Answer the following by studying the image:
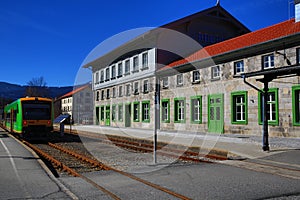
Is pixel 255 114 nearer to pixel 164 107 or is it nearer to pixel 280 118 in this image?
pixel 280 118

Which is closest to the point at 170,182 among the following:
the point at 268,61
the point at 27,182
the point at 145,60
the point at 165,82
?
the point at 27,182

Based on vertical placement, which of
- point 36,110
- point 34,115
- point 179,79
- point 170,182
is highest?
point 179,79

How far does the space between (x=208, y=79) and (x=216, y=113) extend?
8.62ft

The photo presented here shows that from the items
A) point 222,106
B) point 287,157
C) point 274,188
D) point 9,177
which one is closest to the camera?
point 274,188

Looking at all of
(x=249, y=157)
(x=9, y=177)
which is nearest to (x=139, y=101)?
(x=249, y=157)

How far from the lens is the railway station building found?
16.9m

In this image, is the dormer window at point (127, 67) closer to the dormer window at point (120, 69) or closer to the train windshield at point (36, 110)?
the dormer window at point (120, 69)

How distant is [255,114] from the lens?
18.7 m

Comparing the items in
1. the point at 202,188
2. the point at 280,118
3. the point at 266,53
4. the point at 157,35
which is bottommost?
the point at 202,188

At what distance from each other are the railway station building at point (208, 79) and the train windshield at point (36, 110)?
10982 mm

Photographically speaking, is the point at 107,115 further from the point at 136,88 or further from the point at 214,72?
the point at 214,72

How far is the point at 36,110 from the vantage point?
18719 mm

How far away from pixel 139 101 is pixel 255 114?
15.8 metres

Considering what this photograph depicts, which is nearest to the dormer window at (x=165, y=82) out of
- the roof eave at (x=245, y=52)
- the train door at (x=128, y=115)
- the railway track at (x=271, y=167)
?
the roof eave at (x=245, y=52)
